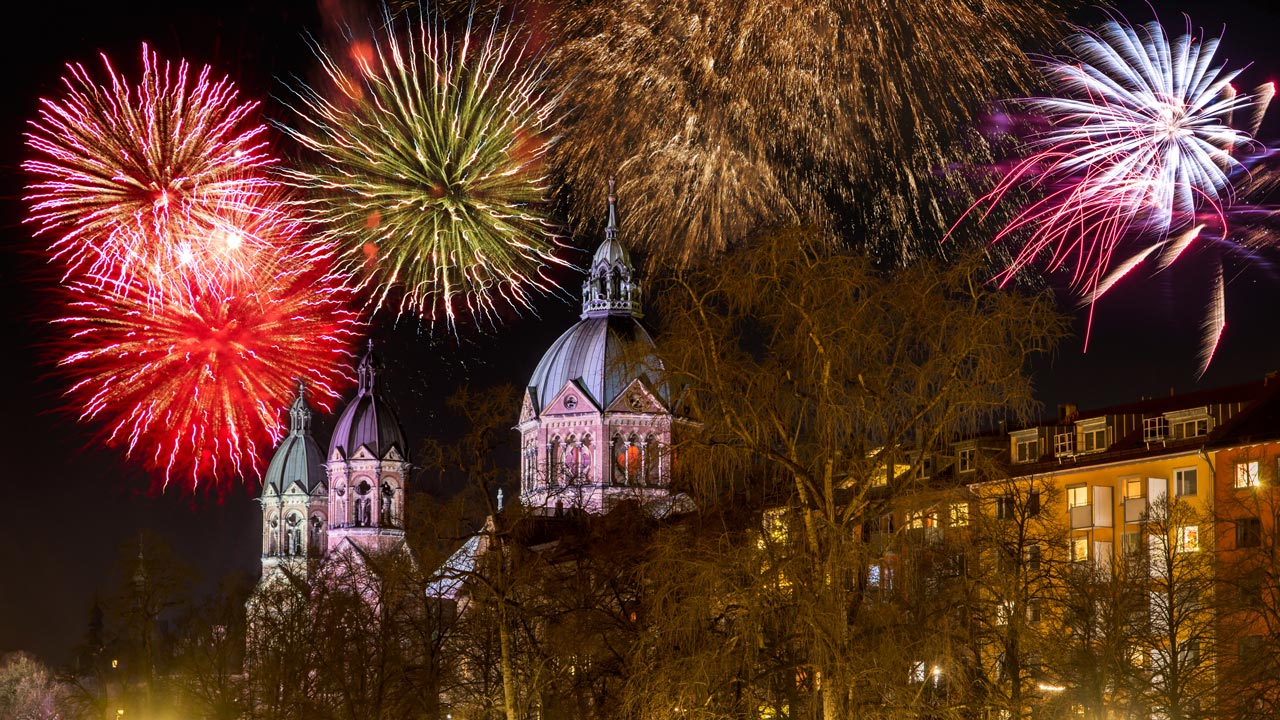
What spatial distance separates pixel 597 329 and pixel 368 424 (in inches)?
1387

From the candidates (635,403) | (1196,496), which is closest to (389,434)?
(1196,496)

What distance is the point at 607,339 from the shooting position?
121375mm

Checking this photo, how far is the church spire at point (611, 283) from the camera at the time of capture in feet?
404

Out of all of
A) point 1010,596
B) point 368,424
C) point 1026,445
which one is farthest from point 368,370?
point 1010,596

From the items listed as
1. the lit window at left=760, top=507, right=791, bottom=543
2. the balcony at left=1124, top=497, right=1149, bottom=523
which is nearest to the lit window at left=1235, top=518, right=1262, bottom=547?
the balcony at left=1124, top=497, right=1149, bottom=523

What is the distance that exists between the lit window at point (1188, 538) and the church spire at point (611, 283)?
57.2m

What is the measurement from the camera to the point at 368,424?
151 metres

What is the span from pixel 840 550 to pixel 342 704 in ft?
140

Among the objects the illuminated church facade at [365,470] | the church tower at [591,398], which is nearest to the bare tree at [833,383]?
the church tower at [591,398]

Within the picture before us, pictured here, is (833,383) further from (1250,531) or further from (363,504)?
(363,504)

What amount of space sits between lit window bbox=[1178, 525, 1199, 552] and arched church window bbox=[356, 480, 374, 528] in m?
88.7

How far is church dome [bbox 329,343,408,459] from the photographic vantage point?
5876 inches

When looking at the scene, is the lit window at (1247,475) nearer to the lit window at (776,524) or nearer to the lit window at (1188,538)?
the lit window at (1188,538)

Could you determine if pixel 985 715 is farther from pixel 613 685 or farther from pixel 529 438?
pixel 529 438
